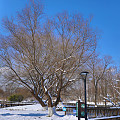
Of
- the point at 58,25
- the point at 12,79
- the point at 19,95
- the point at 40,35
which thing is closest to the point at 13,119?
the point at 12,79

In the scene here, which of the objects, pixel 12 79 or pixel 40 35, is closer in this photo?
pixel 40 35

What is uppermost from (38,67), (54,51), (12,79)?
(54,51)

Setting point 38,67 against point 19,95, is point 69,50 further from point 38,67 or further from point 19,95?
point 19,95

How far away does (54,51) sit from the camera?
46.3 feet

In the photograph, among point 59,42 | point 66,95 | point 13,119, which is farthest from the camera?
Answer: point 66,95

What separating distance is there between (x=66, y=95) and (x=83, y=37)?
36.8 feet

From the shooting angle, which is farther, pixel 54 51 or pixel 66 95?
pixel 66 95

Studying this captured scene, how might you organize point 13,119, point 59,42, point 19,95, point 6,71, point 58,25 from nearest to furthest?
1. point 13,119
2. point 58,25
3. point 59,42
4. point 6,71
5. point 19,95

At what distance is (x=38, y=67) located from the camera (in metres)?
14.1

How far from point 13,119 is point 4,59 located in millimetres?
5718

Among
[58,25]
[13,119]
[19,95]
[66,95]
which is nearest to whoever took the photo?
[13,119]

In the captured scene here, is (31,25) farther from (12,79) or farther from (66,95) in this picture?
(66,95)

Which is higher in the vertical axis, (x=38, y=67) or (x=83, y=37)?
(x=83, y=37)

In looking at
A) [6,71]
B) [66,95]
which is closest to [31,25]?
[6,71]
